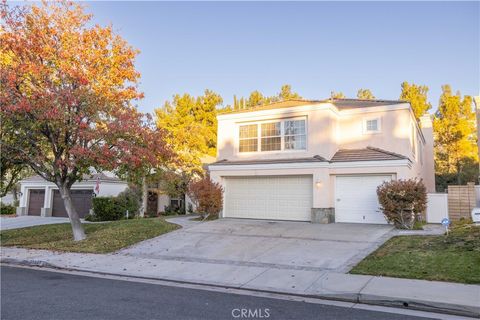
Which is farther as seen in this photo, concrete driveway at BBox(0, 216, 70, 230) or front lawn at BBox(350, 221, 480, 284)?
concrete driveway at BBox(0, 216, 70, 230)

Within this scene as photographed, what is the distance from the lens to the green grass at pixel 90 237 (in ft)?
43.3

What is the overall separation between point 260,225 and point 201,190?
352 centimetres

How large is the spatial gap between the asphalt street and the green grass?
4895 mm

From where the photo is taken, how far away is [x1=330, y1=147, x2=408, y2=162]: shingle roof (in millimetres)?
16266

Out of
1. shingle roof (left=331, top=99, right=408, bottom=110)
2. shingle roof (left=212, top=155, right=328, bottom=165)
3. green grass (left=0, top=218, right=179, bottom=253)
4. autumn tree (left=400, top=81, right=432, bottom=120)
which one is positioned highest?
autumn tree (left=400, top=81, right=432, bottom=120)

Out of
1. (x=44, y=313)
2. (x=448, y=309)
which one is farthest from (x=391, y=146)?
(x=44, y=313)

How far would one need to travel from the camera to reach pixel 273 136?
1911 centimetres

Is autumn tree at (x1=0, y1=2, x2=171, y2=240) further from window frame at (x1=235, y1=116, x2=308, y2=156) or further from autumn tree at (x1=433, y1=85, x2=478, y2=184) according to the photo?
autumn tree at (x1=433, y1=85, x2=478, y2=184)

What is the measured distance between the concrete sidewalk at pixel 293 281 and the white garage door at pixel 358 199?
27.6 ft

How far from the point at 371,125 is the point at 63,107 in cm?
1347

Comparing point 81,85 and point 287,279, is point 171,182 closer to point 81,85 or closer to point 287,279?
point 81,85

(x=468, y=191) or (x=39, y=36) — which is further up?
(x=39, y=36)

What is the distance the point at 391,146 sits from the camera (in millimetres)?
18078

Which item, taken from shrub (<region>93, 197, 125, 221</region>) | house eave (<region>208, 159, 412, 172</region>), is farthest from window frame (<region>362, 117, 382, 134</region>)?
shrub (<region>93, 197, 125, 221</region>)
